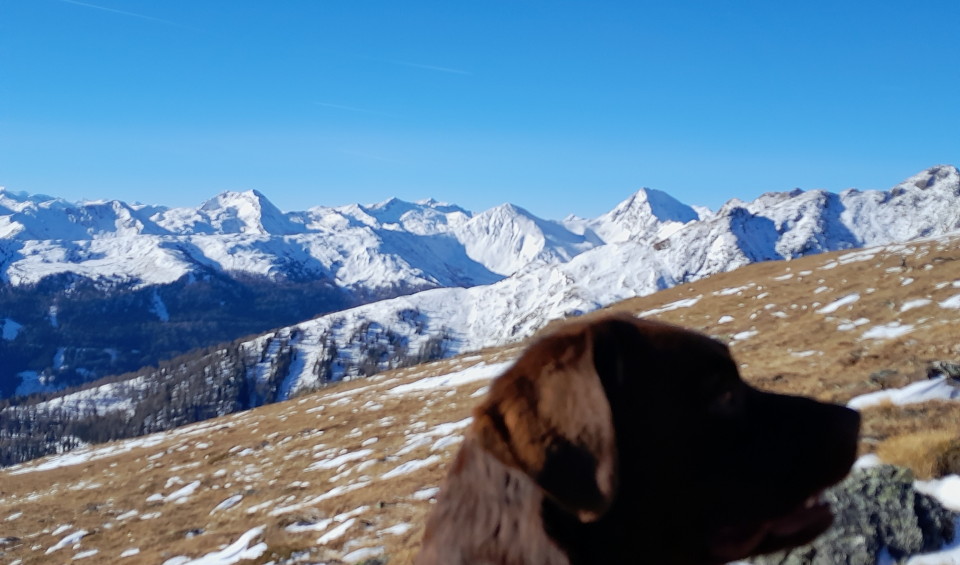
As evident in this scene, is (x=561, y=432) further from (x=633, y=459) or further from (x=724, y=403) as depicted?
(x=724, y=403)

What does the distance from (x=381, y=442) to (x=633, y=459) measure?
2283 centimetres

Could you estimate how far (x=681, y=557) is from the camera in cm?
296

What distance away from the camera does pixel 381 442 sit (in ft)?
81.1

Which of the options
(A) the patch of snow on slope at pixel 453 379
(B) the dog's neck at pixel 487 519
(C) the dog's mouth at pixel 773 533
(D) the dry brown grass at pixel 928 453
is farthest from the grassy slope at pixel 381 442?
(B) the dog's neck at pixel 487 519

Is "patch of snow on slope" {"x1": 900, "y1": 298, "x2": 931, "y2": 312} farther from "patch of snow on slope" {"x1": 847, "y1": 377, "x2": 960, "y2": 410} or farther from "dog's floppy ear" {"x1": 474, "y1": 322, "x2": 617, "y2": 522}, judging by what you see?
"dog's floppy ear" {"x1": 474, "y1": 322, "x2": 617, "y2": 522}

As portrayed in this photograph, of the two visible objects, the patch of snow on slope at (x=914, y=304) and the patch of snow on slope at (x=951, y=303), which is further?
the patch of snow on slope at (x=914, y=304)

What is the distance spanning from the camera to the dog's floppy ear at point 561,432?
258 cm

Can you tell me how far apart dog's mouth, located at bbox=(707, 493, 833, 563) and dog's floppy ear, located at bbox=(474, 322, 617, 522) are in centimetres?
83

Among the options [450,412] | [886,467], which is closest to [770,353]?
[450,412]

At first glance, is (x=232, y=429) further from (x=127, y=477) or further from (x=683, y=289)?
(x=683, y=289)

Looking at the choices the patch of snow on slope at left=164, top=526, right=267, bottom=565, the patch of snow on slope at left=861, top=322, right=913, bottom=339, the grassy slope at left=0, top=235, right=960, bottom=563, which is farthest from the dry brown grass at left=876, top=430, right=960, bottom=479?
the patch of snow on slope at left=861, top=322, right=913, bottom=339

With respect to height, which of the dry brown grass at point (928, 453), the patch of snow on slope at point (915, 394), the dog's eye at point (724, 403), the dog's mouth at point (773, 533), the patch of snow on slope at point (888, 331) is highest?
the dog's eye at point (724, 403)

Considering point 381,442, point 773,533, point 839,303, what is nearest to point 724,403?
point 773,533

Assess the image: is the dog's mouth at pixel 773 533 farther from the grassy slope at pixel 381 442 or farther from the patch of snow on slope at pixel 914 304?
the patch of snow on slope at pixel 914 304
